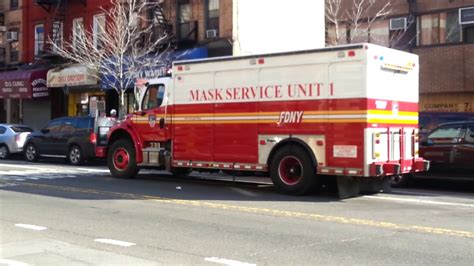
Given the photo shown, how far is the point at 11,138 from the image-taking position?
80.9 ft

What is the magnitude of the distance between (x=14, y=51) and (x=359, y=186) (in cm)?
2903

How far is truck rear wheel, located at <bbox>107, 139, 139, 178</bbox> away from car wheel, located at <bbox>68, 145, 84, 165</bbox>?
556 centimetres

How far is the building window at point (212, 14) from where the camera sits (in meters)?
25.8

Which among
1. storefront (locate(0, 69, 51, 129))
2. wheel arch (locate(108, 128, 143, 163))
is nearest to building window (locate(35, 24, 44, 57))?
storefront (locate(0, 69, 51, 129))

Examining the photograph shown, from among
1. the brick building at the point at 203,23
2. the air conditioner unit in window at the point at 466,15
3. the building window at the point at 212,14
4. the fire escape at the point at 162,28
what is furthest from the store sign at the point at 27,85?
the air conditioner unit in window at the point at 466,15

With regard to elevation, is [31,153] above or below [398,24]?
below

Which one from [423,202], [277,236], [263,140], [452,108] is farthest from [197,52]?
[277,236]

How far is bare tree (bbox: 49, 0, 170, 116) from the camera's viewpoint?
2509 centimetres

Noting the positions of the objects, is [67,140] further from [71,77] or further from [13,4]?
[13,4]

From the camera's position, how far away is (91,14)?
99.3 ft

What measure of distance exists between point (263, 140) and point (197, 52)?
12.9 meters

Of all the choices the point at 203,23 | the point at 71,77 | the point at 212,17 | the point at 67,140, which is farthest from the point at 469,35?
the point at 71,77

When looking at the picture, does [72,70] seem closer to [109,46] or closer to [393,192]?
[109,46]

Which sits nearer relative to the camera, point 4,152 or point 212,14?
point 4,152
